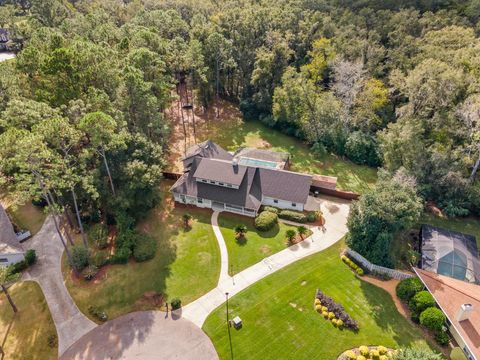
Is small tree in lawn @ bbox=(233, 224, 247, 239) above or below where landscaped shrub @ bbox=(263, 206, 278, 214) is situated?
below

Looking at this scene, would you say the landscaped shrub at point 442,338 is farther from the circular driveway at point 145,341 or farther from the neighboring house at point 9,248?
the neighboring house at point 9,248

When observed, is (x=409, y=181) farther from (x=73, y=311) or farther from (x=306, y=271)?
(x=73, y=311)

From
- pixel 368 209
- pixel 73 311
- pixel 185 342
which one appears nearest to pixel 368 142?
pixel 368 209

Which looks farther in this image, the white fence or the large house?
the large house

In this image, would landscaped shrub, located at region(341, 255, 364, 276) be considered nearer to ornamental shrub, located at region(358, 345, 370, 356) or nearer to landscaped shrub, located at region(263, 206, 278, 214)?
ornamental shrub, located at region(358, 345, 370, 356)

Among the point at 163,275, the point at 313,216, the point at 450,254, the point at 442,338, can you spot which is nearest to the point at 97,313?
the point at 163,275

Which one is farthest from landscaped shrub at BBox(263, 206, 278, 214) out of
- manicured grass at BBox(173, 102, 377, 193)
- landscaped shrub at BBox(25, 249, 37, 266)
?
landscaped shrub at BBox(25, 249, 37, 266)
